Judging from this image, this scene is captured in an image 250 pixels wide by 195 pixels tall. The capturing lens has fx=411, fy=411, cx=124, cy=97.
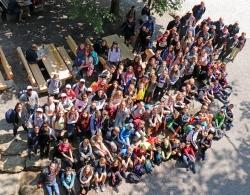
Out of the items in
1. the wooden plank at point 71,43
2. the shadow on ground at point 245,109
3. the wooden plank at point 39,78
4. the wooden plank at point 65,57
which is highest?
the wooden plank at point 71,43

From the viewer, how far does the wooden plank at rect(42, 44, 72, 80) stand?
13.9m

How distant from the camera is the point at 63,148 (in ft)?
37.6

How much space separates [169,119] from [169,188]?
7.95 feet

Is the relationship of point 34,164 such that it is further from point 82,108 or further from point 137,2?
point 137,2

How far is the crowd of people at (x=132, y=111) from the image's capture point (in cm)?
1169

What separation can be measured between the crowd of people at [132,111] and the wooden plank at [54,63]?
48 cm

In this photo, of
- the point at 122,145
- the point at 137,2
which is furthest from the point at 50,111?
the point at 137,2

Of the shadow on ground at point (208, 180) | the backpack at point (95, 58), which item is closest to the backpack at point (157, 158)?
the shadow on ground at point (208, 180)

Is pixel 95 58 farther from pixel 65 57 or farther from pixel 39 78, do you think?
pixel 39 78

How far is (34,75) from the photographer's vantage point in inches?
536

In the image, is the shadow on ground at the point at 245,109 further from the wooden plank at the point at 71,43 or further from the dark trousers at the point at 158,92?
the wooden plank at the point at 71,43

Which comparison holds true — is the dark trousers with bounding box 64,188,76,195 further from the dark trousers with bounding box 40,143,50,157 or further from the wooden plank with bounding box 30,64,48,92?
the wooden plank with bounding box 30,64,48,92

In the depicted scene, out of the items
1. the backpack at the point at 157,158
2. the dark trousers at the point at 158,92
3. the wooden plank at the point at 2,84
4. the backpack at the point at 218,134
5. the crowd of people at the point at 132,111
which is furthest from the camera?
the dark trousers at the point at 158,92

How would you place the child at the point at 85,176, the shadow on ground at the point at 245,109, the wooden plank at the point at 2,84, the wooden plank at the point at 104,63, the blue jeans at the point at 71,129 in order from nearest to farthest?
the child at the point at 85,176
the blue jeans at the point at 71,129
the wooden plank at the point at 2,84
the wooden plank at the point at 104,63
the shadow on ground at the point at 245,109
